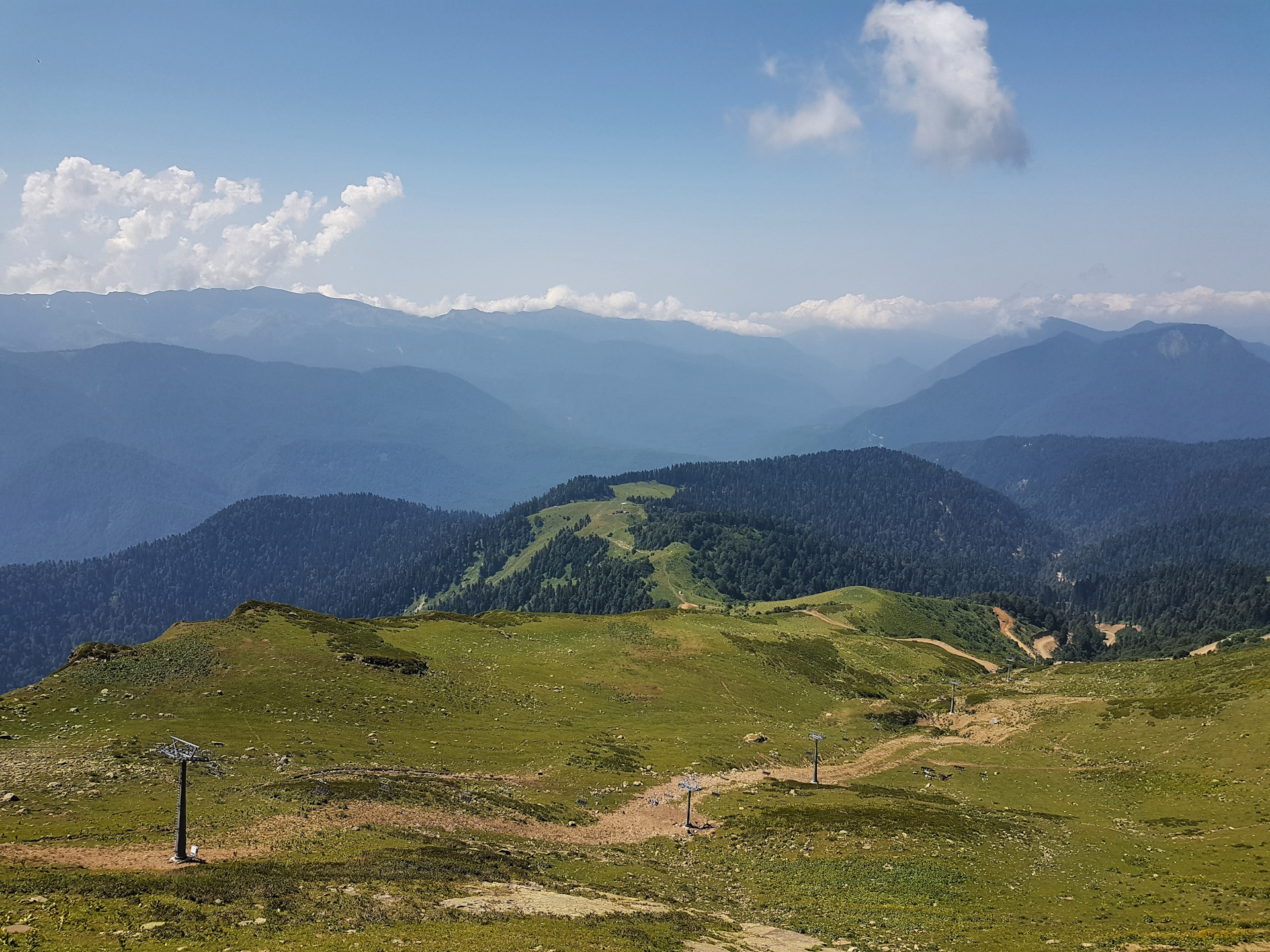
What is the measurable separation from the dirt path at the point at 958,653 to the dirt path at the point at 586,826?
244 feet

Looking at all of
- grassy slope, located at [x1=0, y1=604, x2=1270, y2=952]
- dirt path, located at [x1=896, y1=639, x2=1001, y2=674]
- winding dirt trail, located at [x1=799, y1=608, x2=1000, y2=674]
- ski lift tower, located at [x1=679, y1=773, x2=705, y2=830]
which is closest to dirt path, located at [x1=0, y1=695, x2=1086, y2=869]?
ski lift tower, located at [x1=679, y1=773, x2=705, y2=830]

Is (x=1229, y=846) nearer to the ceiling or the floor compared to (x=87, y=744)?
nearer to the floor

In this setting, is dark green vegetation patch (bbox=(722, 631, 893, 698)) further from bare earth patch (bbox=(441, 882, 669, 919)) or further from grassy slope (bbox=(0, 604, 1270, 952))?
bare earth patch (bbox=(441, 882, 669, 919))

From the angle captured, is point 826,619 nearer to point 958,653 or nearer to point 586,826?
point 958,653

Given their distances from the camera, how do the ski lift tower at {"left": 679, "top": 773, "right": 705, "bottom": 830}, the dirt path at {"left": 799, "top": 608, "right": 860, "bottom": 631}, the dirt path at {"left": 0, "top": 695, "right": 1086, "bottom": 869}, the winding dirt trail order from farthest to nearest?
1. the dirt path at {"left": 799, "top": 608, "right": 860, "bottom": 631}
2. the winding dirt trail
3. the ski lift tower at {"left": 679, "top": 773, "right": 705, "bottom": 830}
4. the dirt path at {"left": 0, "top": 695, "right": 1086, "bottom": 869}

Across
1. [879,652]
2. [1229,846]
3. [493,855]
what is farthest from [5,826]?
[879,652]

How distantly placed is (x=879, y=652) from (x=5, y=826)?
12729 centimetres

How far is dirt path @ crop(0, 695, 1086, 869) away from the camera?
104 ft

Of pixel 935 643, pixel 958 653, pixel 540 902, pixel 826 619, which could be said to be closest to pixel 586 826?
pixel 540 902

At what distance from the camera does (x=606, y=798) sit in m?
55.5

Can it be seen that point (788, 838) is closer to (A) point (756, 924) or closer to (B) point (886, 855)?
(B) point (886, 855)

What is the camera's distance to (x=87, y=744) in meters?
47.3

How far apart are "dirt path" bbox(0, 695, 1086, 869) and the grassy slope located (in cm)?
104

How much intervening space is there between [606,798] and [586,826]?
219 inches
